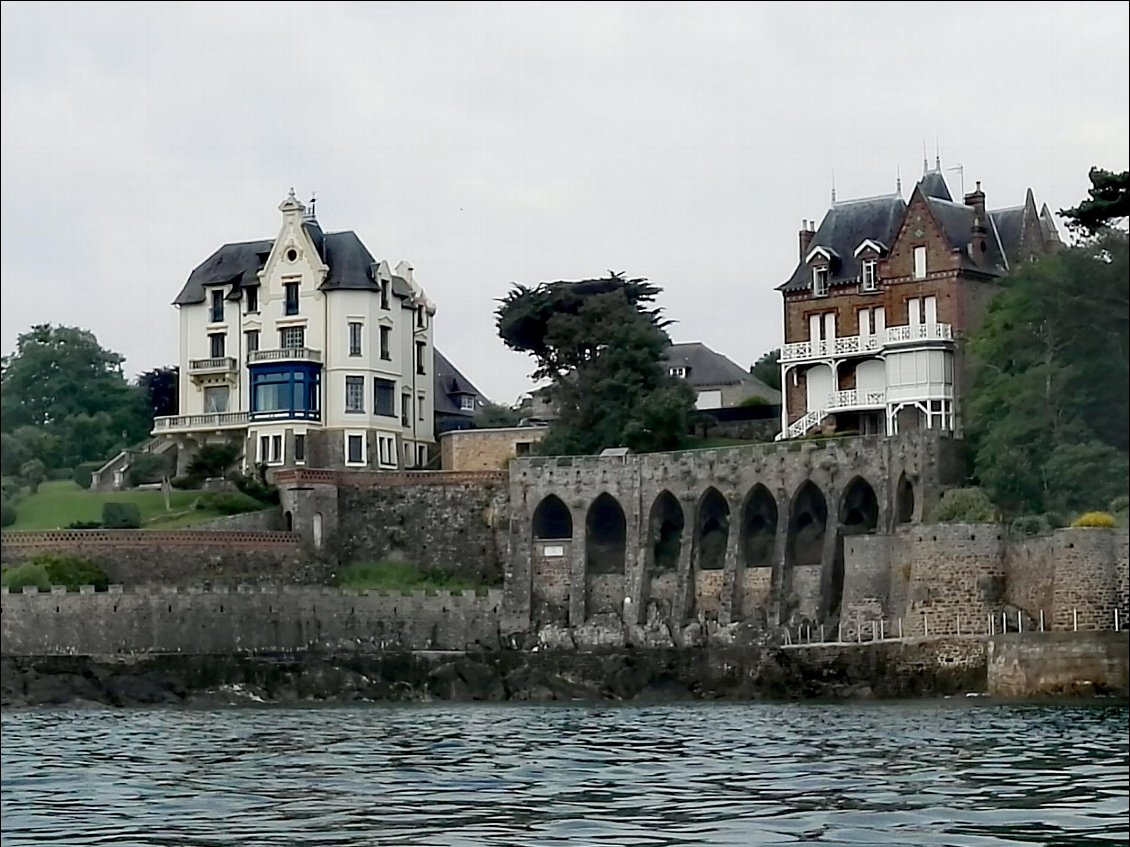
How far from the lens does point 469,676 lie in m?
58.7

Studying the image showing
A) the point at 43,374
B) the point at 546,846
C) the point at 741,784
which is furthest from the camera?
the point at 43,374

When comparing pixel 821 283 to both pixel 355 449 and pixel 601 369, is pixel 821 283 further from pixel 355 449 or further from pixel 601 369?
pixel 355 449

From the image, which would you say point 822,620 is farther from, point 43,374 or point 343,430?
point 43,374

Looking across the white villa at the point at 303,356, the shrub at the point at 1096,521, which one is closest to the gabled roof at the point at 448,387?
the white villa at the point at 303,356

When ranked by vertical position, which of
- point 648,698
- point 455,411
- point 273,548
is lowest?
point 648,698

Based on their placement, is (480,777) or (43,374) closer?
(480,777)

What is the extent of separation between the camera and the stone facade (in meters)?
77.0

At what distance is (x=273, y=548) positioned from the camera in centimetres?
6919

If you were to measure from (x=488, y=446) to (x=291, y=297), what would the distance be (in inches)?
349

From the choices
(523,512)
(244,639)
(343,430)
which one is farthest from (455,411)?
(244,639)

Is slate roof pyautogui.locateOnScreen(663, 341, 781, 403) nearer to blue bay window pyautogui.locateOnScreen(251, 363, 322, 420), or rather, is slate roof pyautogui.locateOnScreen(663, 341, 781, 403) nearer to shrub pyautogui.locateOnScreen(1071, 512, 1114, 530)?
blue bay window pyautogui.locateOnScreen(251, 363, 322, 420)

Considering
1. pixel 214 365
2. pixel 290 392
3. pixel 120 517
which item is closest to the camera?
pixel 120 517

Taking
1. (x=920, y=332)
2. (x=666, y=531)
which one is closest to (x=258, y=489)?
(x=666, y=531)

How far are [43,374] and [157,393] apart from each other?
6.49 metres
